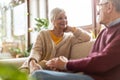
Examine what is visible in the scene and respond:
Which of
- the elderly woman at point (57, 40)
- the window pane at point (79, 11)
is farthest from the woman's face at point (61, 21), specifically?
the window pane at point (79, 11)

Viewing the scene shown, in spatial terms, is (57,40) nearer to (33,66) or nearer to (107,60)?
(33,66)

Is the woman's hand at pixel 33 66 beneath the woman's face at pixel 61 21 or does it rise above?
beneath

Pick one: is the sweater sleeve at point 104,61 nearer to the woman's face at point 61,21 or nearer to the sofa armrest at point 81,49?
the sofa armrest at point 81,49

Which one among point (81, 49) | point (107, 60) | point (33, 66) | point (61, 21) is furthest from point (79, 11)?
point (107, 60)

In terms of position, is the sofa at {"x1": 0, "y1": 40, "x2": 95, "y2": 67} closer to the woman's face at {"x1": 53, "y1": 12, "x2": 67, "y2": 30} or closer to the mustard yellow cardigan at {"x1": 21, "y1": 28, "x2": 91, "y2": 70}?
the mustard yellow cardigan at {"x1": 21, "y1": 28, "x2": 91, "y2": 70}

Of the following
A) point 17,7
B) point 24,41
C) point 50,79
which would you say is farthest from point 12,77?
point 17,7

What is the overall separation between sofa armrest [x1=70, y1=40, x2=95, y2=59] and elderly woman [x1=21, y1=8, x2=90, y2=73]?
4cm

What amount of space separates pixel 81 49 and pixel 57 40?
0.26 metres

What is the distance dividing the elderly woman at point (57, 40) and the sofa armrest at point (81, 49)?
0.04 metres

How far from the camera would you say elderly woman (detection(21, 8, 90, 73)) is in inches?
83.6

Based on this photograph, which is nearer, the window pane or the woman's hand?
the woman's hand

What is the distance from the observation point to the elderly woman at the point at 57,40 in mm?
2123

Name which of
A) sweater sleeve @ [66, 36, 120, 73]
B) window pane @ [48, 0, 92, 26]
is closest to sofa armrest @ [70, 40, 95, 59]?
sweater sleeve @ [66, 36, 120, 73]

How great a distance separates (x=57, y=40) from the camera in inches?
86.5
